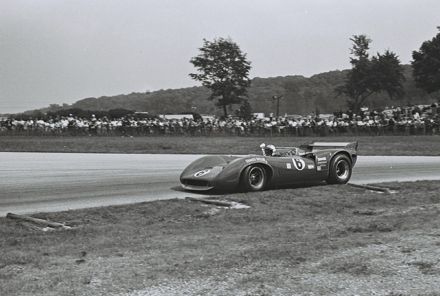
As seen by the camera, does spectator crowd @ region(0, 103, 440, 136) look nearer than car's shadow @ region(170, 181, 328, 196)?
No

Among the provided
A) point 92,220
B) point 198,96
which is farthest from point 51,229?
point 198,96

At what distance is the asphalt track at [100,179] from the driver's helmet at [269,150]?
1.86 metres

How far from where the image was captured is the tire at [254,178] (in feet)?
34.6

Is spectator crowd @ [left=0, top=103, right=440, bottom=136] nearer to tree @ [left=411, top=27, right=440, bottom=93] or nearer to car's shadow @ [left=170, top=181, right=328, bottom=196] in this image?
car's shadow @ [left=170, top=181, right=328, bottom=196]

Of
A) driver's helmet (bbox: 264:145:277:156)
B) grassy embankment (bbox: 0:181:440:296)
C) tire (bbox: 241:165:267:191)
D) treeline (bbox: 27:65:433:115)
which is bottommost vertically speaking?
grassy embankment (bbox: 0:181:440:296)

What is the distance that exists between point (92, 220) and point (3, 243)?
1657mm

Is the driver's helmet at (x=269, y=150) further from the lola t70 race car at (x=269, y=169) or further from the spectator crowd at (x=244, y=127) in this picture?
the spectator crowd at (x=244, y=127)

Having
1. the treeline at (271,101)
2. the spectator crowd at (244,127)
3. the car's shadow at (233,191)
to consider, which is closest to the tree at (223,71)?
the spectator crowd at (244,127)

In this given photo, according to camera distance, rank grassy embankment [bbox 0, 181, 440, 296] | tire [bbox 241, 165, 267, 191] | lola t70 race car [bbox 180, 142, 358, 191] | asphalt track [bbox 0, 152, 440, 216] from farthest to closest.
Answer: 1. tire [bbox 241, 165, 267, 191]
2. lola t70 race car [bbox 180, 142, 358, 191]
3. asphalt track [bbox 0, 152, 440, 216]
4. grassy embankment [bbox 0, 181, 440, 296]

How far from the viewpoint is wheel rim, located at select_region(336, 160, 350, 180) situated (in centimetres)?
1234

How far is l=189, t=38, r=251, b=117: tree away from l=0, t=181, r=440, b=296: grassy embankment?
1853 inches

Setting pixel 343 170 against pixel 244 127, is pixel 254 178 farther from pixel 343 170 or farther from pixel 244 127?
pixel 244 127

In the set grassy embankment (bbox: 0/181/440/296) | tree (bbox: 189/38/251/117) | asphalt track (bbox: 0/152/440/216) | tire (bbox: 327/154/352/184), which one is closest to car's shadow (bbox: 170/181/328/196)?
asphalt track (bbox: 0/152/440/216)

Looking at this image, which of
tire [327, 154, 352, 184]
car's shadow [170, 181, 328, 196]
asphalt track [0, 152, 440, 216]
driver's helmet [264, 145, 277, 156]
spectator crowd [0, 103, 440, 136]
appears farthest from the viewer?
spectator crowd [0, 103, 440, 136]
